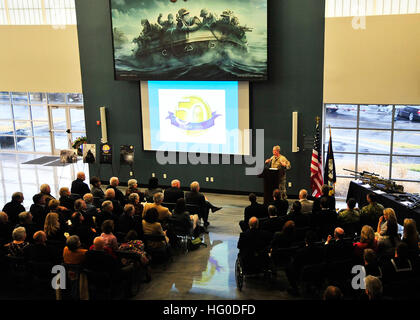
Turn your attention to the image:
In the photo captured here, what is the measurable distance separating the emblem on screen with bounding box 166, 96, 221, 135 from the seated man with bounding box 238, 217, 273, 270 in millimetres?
5016

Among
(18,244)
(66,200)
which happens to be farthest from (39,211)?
(18,244)

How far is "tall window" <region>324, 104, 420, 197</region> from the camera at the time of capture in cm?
1335

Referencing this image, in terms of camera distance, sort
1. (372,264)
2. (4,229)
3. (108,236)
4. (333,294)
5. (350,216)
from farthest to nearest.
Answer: (350,216) → (4,229) → (108,236) → (372,264) → (333,294)

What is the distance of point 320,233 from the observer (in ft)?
22.4

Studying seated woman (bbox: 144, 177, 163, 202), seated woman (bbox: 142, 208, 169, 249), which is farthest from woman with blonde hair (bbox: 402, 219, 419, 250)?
seated woman (bbox: 144, 177, 163, 202)

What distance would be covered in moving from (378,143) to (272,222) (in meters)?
11.0

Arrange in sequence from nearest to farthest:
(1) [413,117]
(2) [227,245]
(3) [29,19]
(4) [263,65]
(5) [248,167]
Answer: (2) [227,245], (4) [263,65], (5) [248,167], (3) [29,19], (1) [413,117]

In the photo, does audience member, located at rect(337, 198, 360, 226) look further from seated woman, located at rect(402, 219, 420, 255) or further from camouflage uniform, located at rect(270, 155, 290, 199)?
camouflage uniform, located at rect(270, 155, 290, 199)

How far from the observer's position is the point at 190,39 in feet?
34.1

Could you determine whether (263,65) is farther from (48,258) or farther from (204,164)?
(48,258)

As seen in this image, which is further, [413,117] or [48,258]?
[413,117]

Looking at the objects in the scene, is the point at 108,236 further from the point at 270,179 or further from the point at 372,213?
the point at 270,179

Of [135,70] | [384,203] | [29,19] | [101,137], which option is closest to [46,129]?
[29,19]

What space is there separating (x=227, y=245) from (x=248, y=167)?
322cm
